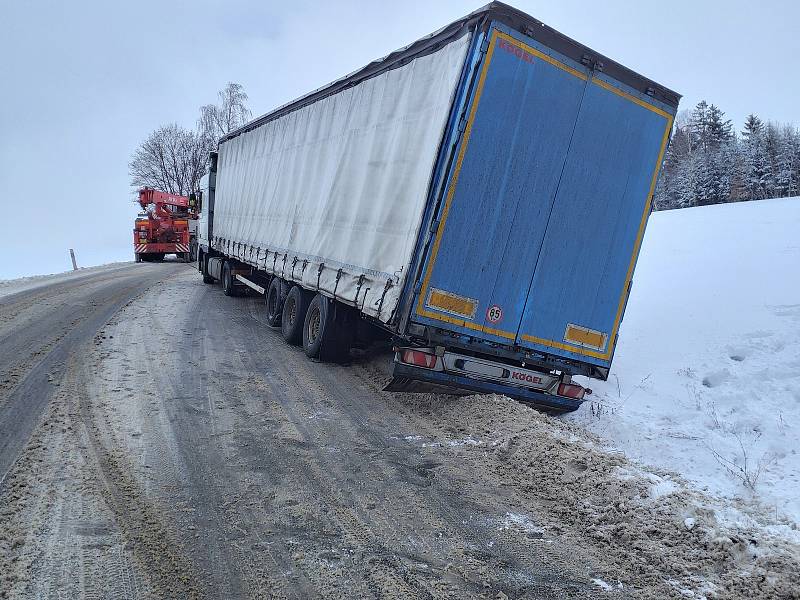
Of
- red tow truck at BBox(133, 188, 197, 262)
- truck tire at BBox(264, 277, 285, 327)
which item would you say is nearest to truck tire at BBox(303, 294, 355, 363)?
truck tire at BBox(264, 277, 285, 327)

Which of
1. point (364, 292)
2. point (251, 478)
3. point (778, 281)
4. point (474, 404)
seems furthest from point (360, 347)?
point (778, 281)

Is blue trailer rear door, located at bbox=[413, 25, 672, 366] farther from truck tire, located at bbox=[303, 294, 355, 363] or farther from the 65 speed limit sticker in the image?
truck tire, located at bbox=[303, 294, 355, 363]

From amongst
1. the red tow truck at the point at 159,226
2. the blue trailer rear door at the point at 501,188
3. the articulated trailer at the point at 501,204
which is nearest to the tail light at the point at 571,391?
the articulated trailer at the point at 501,204

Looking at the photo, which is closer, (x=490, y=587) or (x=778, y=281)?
(x=490, y=587)

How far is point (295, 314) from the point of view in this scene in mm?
8984

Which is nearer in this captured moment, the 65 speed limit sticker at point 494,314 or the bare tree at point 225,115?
the 65 speed limit sticker at point 494,314

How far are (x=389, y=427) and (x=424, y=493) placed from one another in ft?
4.92

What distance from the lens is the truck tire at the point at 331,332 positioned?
25.4ft

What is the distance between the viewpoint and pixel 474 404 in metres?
6.07

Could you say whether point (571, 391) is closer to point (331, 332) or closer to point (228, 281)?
point (331, 332)

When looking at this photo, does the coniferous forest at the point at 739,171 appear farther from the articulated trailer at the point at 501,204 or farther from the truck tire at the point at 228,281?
the articulated trailer at the point at 501,204

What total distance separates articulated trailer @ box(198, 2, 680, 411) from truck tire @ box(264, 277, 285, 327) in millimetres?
3233

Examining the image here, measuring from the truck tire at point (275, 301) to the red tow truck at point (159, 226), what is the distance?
73.1ft

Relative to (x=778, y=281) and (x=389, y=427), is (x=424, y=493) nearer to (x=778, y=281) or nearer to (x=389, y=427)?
(x=389, y=427)
